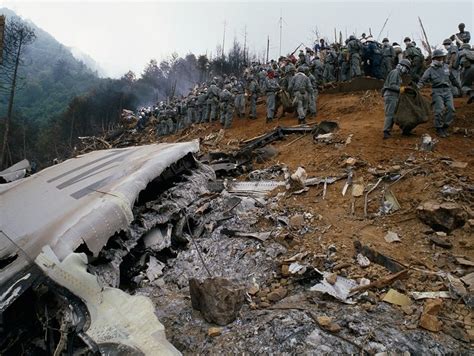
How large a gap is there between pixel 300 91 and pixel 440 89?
4198 millimetres

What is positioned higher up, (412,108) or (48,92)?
(412,108)

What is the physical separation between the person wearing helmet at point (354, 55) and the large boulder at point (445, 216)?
978cm

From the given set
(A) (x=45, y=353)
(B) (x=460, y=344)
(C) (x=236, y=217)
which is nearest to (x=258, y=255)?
(C) (x=236, y=217)

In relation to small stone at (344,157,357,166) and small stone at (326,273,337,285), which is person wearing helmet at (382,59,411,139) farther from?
small stone at (326,273,337,285)

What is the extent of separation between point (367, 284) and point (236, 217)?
264cm

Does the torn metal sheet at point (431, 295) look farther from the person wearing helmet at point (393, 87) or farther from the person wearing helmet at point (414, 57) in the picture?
the person wearing helmet at point (414, 57)

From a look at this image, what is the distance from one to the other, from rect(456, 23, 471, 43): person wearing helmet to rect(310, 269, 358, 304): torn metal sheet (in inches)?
391

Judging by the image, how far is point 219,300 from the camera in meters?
3.78

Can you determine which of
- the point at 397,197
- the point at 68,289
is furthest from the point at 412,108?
the point at 68,289

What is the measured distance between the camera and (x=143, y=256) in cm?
460

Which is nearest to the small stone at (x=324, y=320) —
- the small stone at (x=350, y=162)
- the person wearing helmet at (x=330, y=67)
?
the small stone at (x=350, y=162)

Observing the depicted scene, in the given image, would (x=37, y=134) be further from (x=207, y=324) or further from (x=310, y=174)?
(x=207, y=324)

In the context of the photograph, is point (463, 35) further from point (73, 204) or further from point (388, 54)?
point (73, 204)

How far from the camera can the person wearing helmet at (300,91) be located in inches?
436
